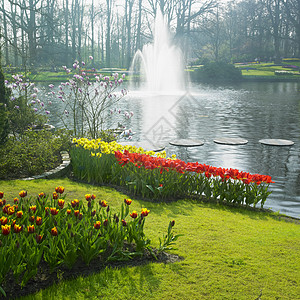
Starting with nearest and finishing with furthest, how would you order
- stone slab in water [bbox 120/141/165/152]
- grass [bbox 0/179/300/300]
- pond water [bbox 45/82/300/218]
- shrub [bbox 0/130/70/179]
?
grass [bbox 0/179/300/300], shrub [bbox 0/130/70/179], pond water [bbox 45/82/300/218], stone slab in water [bbox 120/141/165/152]

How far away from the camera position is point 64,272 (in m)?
3.03

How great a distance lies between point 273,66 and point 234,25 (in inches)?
730

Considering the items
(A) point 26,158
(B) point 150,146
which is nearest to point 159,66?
(B) point 150,146

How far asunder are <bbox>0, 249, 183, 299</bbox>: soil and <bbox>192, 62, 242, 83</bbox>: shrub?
39.3m

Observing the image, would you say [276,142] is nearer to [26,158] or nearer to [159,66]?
[26,158]

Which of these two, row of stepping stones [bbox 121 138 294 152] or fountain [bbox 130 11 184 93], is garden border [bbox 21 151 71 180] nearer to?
row of stepping stones [bbox 121 138 294 152]

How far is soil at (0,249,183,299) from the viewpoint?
2750mm

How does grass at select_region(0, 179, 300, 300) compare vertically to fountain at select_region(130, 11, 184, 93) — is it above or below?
below

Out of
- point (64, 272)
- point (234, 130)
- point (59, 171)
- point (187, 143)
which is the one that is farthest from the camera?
point (234, 130)

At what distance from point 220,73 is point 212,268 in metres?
40.5

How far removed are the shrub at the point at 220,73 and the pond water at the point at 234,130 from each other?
763 inches

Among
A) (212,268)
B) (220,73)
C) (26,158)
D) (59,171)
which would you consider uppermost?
(220,73)

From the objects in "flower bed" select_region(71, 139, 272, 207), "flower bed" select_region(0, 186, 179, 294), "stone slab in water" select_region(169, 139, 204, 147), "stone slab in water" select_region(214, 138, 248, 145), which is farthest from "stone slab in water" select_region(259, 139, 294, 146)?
"flower bed" select_region(0, 186, 179, 294)

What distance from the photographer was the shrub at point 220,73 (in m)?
41.4
